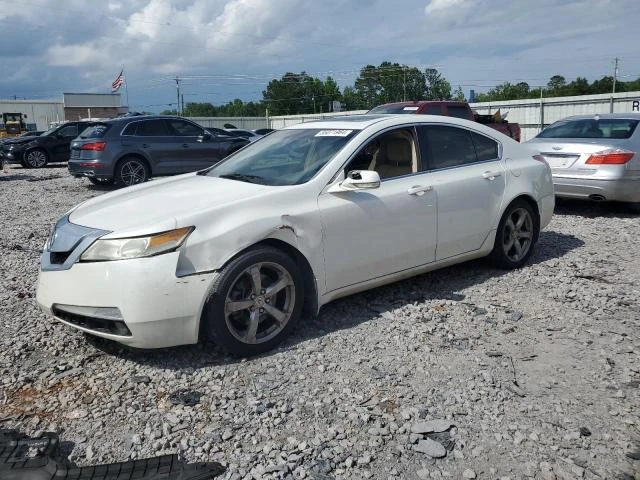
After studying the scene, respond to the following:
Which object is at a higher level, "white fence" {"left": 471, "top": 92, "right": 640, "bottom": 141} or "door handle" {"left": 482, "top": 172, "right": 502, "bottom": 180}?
"white fence" {"left": 471, "top": 92, "right": 640, "bottom": 141}

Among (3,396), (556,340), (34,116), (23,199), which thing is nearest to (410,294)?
(556,340)

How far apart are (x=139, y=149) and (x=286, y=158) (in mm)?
9024

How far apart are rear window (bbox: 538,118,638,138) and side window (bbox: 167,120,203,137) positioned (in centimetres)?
786

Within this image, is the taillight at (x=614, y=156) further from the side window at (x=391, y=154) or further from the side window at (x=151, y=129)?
the side window at (x=151, y=129)

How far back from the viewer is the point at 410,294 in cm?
514

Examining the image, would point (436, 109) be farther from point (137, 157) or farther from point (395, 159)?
point (395, 159)

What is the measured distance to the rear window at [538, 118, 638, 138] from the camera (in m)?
8.75

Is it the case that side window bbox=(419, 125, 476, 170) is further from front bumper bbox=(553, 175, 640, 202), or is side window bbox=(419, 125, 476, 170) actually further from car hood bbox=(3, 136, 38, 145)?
car hood bbox=(3, 136, 38, 145)

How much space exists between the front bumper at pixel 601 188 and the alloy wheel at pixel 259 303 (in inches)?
231

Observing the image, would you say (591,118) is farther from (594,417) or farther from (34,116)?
(34,116)

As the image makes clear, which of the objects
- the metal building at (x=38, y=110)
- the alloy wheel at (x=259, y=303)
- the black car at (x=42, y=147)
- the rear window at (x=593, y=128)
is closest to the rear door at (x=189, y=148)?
the rear window at (x=593, y=128)

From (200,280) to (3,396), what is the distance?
1350mm

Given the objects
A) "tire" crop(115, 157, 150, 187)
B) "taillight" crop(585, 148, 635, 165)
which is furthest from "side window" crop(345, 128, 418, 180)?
"tire" crop(115, 157, 150, 187)

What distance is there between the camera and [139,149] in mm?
12852
